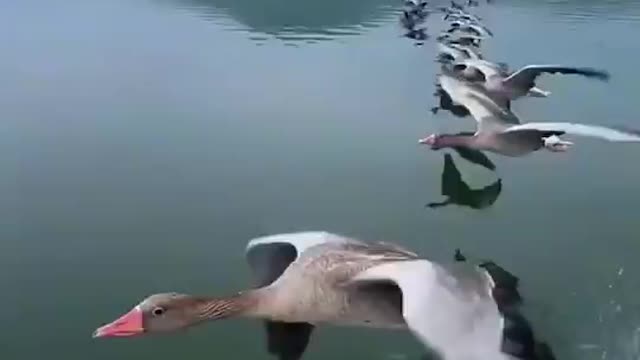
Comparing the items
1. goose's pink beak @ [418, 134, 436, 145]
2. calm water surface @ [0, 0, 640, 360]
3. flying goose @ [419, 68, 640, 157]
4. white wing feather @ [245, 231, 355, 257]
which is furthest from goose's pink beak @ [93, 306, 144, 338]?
goose's pink beak @ [418, 134, 436, 145]

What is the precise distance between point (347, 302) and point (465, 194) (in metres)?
1.13

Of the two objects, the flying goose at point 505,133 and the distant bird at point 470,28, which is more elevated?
the distant bird at point 470,28

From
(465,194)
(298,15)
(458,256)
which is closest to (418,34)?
(298,15)

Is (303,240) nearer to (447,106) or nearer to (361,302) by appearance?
(361,302)

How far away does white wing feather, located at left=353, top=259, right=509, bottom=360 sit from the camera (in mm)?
1927

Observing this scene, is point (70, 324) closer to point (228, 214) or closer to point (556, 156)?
point (228, 214)

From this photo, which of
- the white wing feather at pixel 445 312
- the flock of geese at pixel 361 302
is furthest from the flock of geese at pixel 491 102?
the white wing feather at pixel 445 312

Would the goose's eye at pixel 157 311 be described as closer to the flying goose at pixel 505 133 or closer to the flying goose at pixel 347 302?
the flying goose at pixel 347 302

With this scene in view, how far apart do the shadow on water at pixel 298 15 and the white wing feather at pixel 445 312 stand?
326 centimetres

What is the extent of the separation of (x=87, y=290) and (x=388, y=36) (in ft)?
10.4

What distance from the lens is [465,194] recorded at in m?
3.32

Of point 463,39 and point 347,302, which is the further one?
point 463,39

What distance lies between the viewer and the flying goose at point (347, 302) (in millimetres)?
2078

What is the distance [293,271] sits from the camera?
7.82 feet
